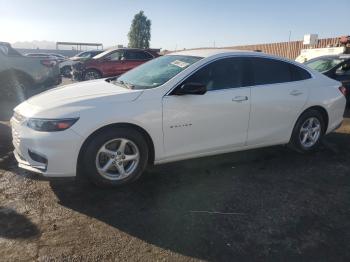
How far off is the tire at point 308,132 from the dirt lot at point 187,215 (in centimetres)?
54

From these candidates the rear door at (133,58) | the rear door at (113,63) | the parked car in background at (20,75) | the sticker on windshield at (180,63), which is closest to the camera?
the sticker on windshield at (180,63)

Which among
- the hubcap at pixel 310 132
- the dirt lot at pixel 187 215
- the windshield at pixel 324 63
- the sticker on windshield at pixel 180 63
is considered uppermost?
the sticker on windshield at pixel 180 63

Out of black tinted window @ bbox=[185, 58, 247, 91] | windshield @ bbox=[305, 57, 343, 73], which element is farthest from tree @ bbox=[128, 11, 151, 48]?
black tinted window @ bbox=[185, 58, 247, 91]

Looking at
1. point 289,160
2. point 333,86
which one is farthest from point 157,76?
point 333,86

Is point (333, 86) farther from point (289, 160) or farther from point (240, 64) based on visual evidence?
A: point (240, 64)

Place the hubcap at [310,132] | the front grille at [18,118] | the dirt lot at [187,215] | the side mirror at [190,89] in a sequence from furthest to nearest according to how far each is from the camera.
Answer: the hubcap at [310,132], the side mirror at [190,89], the front grille at [18,118], the dirt lot at [187,215]

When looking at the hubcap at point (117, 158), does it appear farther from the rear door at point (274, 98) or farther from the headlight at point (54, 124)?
the rear door at point (274, 98)

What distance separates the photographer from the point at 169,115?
13.1 feet

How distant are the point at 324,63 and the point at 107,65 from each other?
8507mm

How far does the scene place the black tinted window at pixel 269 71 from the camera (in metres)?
4.74

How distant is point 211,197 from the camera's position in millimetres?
3840

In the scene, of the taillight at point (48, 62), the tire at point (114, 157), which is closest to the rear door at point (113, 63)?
the taillight at point (48, 62)

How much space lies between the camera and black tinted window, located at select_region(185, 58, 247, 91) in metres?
4.33

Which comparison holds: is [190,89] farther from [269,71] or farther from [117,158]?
[269,71]
